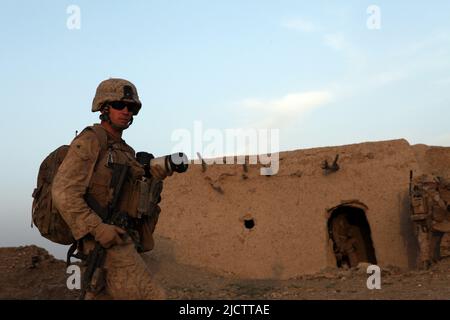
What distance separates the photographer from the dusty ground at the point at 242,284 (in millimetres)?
8516

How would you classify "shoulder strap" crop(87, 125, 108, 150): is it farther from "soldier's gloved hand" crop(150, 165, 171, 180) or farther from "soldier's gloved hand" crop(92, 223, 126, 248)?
"soldier's gloved hand" crop(92, 223, 126, 248)

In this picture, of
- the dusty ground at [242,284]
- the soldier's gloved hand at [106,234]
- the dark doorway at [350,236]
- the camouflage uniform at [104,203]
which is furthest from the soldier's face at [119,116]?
the dark doorway at [350,236]

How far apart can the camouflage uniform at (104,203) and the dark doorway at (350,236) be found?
31.9 feet

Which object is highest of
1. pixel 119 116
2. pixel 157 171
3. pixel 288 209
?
pixel 119 116

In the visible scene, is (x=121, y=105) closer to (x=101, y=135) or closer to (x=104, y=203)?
(x=101, y=135)

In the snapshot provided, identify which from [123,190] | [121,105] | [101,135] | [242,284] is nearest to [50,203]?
[123,190]

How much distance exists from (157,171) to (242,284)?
25.0 feet

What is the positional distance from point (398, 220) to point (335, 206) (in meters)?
1.50

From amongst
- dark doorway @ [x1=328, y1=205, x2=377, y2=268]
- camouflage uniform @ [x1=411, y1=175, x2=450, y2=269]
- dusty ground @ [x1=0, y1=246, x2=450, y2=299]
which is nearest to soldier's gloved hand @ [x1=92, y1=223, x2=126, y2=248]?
dusty ground @ [x1=0, y1=246, x2=450, y2=299]

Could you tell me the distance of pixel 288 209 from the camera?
13.5 metres
